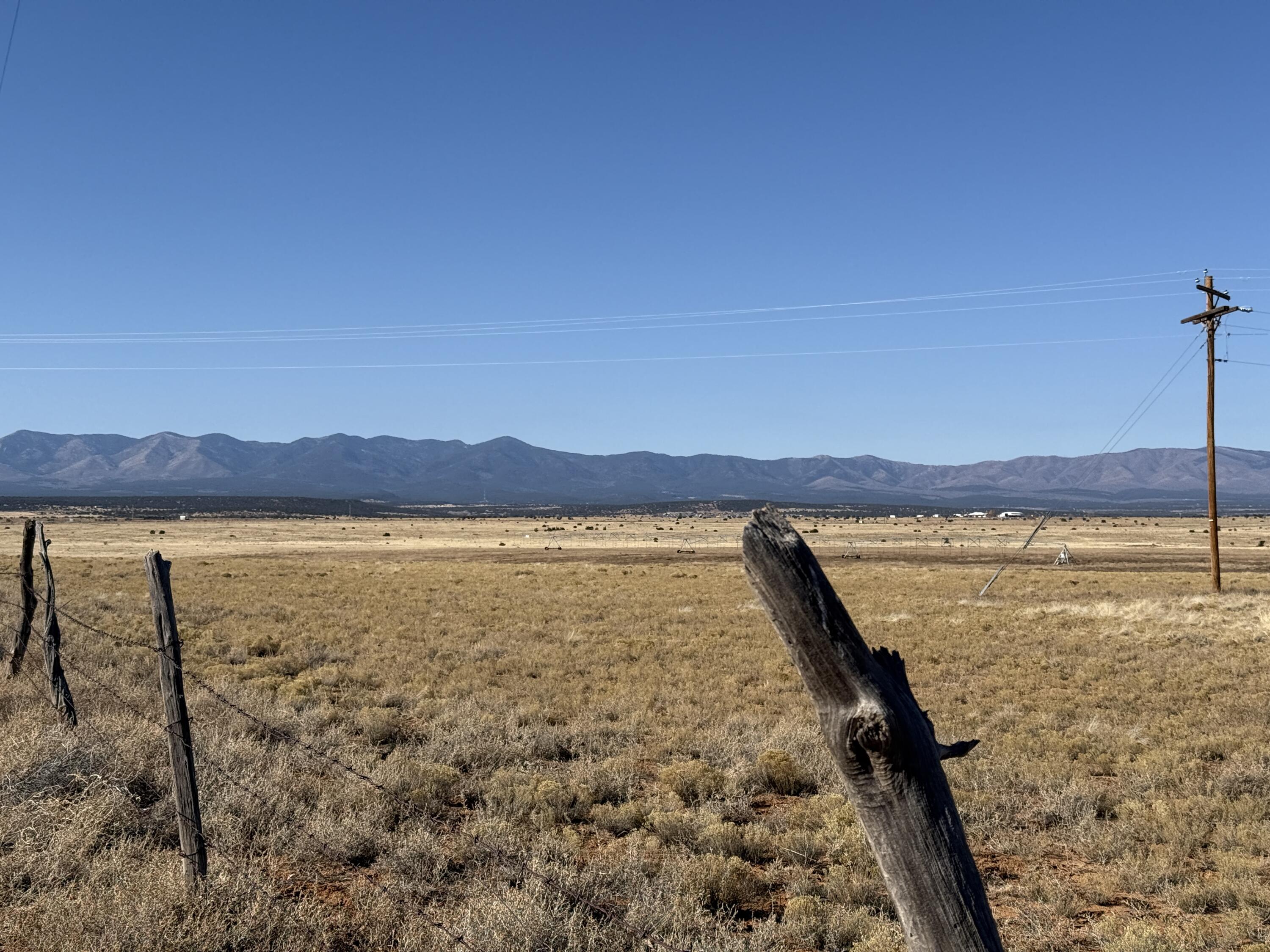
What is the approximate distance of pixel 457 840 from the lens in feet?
22.3

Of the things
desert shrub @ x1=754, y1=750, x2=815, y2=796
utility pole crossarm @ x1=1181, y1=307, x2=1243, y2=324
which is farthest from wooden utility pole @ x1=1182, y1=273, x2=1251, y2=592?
desert shrub @ x1=754, y1=750, x2=815, y2=796

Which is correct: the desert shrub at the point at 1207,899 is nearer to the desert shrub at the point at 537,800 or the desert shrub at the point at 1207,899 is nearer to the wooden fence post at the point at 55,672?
the desert shrub at the point at 537,800

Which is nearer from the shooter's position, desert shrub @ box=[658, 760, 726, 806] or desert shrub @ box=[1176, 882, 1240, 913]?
desert shrub @ box=[1176, 882, 1240, 913]

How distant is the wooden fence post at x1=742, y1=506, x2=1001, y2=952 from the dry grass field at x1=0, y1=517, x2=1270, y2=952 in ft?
9.16

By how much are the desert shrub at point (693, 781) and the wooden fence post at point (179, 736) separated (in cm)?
451

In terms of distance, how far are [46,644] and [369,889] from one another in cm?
515

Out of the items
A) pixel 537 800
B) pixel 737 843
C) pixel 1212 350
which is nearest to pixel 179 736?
pixel 537 800

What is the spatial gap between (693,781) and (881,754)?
6.58 metres

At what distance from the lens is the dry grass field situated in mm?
5242

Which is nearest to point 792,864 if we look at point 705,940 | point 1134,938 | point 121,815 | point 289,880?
point 705,940

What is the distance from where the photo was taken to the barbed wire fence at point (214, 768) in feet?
16.9

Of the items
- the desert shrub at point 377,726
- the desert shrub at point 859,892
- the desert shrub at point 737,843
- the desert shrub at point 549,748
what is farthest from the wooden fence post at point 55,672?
the desert shrub at point 859,892

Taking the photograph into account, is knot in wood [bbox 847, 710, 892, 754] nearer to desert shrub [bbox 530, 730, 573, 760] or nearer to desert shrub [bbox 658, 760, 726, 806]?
desert shrub [bbox 658, 760, 726, 806]

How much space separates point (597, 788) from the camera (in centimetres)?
853
